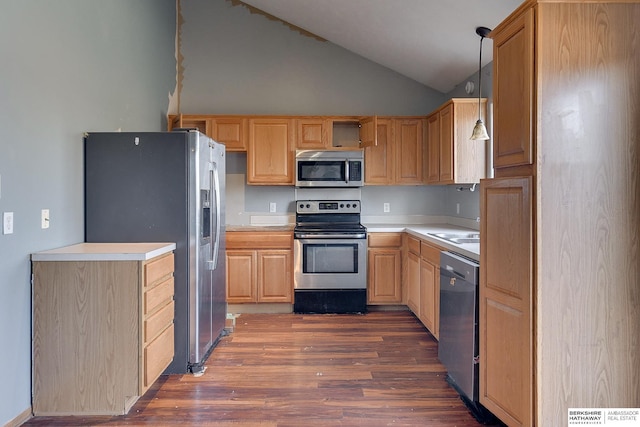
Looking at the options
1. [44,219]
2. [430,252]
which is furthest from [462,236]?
[44,219]

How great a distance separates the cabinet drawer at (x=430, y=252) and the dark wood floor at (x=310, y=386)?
68 cm

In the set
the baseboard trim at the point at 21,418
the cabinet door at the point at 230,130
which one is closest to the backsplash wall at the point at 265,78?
the cabinet door at the point at 230,130

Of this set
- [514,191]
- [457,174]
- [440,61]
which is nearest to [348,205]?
[457,174]

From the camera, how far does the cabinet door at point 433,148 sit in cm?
415

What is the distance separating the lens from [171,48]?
14.7 feet

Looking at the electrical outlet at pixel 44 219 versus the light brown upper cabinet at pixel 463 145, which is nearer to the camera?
the electrical outlet at pixel 44 219

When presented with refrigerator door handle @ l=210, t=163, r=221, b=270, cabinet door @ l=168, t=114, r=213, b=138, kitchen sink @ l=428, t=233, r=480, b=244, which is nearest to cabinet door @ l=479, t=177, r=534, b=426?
kitchen sink @ l=428, t=233, r=480, b=244

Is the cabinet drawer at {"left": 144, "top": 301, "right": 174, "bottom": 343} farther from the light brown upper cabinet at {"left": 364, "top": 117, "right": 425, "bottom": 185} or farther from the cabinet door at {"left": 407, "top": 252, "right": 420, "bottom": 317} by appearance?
the light brown upper cabinet at {"left": 364, "top": 117, "right": 425, "bottom": 185}

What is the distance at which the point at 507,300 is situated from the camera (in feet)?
6.29

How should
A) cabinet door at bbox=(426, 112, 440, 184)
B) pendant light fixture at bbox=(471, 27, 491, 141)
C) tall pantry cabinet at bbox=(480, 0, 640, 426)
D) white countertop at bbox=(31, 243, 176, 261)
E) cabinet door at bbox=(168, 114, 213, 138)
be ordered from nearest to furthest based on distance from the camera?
1. tall pantry cabinet at bbox=(480, 0, 640, 426)
2. white countertop at bbox=(31, 243, 176, 261)
3. pendant light fixture at bbox=(471, 27, 491, 141)
4. cabinet door at bbox=(426, 112, 440, 184)
5. cabinet door at bbox=(168, 114, 213, 138)

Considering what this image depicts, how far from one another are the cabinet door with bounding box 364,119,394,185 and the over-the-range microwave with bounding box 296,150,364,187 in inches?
4.7

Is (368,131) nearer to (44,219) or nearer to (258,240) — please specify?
(258,240)

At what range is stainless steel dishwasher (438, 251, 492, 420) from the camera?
2215mm

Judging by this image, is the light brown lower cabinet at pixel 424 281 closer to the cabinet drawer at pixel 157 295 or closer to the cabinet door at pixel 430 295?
the cabinet door at pixel 430 295
